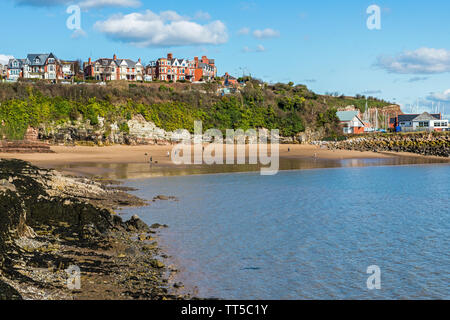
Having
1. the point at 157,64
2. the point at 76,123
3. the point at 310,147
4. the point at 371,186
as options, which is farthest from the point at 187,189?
the point at 157,64

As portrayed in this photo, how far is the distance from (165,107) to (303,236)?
58.5 meters

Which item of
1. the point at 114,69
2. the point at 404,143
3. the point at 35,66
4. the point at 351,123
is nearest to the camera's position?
the point at 404,143

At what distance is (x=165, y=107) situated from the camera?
77000 mm

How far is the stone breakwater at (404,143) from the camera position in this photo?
71.8 metres

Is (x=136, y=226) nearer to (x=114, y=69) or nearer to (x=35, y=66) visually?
(x=114, y=69)

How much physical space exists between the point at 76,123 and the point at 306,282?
2169 inches

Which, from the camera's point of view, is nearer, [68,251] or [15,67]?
[68,251]

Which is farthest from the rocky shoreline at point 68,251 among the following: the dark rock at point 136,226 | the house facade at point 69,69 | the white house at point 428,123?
the house facade at point 69,69

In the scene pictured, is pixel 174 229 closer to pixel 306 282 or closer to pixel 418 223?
pixel 306 282

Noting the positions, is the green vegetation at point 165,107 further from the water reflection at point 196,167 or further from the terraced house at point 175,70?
the water reflection at point 196,167

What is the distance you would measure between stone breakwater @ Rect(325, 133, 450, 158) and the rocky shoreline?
197 ft

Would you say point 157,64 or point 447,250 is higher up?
point 157,64

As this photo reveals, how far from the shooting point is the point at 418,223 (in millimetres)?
24516

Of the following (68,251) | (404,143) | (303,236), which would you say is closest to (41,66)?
(404,143)
